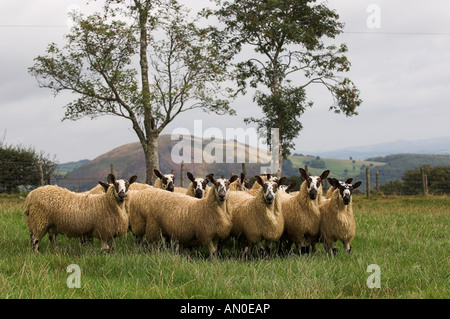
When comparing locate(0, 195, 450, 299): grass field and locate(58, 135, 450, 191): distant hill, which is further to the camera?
locate(58, 135, 450, 191): distant hill

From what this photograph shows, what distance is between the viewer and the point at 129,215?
1062cm

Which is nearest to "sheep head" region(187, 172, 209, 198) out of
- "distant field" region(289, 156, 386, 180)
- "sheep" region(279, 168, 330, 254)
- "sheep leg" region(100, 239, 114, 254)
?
"sheep" region(279, 168, 330, 254)

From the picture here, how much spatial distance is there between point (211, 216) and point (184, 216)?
0.63 meters

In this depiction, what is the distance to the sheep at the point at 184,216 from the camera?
372 inches

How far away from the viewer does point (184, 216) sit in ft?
32.1

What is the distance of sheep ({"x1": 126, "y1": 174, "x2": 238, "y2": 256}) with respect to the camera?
946 centimetres

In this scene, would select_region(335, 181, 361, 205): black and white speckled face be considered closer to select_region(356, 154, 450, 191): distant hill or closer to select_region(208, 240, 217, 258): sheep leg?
select_region(208, 240, 217, 258): sheep leg

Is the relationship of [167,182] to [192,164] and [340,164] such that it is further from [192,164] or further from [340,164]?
Result: [340,164]

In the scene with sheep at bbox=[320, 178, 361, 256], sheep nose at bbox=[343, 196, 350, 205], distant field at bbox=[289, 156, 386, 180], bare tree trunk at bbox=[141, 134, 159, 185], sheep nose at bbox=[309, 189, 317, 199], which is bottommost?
distant field at bbox=[289, 156, 386, 180]

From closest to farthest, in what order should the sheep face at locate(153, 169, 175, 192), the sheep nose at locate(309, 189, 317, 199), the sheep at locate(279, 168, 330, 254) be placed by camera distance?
the sheep nose at locate(309, 189, 317, 199)
the sheep at locate(279, 168, 330, 254)
the sheep face at locate(153, 169, 175, 192)

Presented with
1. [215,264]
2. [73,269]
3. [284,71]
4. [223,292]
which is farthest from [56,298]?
[284,71]

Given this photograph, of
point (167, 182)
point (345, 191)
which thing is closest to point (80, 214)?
point (167, 182)

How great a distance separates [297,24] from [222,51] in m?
4.82
